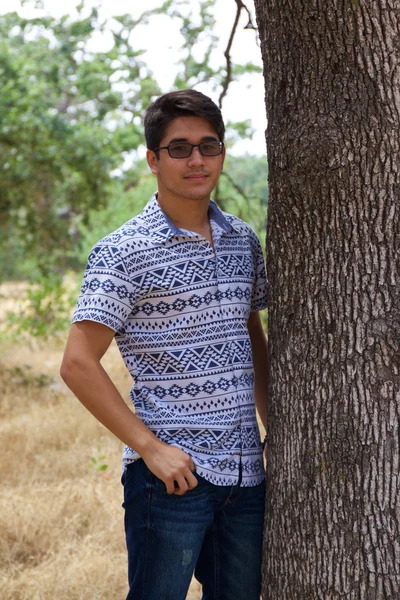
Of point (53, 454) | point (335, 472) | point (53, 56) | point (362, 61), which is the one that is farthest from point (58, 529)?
point (53, 56)

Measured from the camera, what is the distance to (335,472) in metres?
2.12

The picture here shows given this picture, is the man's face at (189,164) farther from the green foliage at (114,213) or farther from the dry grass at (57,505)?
the green foliage at (114,213)

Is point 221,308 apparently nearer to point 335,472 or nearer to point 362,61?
point 335,472

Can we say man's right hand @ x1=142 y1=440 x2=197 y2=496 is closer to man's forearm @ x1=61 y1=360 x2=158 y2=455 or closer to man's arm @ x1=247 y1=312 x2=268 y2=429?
man's forearm @ x1=61 y1=360 x2=158 y2=455

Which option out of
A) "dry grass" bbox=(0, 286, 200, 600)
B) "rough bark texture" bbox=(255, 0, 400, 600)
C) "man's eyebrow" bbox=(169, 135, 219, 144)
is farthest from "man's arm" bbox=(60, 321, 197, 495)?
"dry grass" bbox=(0, 286, 200, 600)

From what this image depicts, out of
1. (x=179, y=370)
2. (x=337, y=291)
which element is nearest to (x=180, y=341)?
(x=179, y=370)

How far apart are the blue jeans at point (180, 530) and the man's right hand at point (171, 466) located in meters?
0.05

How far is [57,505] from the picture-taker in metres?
4.66

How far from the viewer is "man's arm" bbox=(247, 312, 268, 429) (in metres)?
2.60

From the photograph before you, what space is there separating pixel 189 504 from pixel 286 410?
1.26 feet

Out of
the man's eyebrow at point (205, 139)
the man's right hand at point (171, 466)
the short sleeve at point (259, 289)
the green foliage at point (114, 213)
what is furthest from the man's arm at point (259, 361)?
the green foliage at point (114, 213)

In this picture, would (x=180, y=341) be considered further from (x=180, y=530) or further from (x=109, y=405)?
(x=180, y=530)

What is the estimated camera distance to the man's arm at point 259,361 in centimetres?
260

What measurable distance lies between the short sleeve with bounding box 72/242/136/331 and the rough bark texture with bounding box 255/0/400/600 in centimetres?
46
